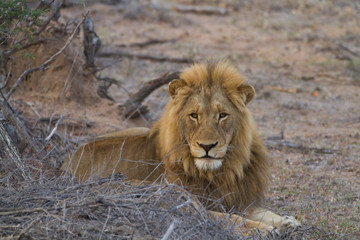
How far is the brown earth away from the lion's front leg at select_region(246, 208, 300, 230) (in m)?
0.42

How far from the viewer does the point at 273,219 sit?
4.92 meters

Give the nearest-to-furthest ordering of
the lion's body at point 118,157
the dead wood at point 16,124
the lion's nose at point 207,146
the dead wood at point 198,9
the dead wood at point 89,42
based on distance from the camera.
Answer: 1. the lion's nose at point 207,146
2. the lion's body at point 118,157
3. the dead wood at point 16,124
4. the dead wood at point 89,42
5. the dead wood at point 198,9

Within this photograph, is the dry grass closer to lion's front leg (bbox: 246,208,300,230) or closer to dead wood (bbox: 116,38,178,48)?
lion's front leg (bbox: 246,208,300,230)

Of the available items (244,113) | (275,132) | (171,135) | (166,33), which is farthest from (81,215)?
(166,33)

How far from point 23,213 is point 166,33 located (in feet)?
37.3

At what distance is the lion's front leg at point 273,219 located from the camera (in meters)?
4.63

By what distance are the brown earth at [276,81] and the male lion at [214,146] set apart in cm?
52

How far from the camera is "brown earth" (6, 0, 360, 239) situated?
6465mm

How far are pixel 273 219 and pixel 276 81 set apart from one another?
7.05 meters

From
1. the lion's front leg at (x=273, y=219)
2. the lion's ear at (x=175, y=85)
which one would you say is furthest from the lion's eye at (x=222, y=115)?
the lion's front leg at (x=273, y=219)

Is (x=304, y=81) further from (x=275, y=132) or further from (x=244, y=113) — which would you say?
(x=244, y=113)

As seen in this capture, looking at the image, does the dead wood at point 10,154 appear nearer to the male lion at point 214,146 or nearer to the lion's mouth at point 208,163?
the male lion at point 214,146

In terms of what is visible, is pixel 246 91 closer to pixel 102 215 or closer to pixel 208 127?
pixel 208 127

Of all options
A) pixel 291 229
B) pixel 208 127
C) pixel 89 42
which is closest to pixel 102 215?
pixel 208 127
